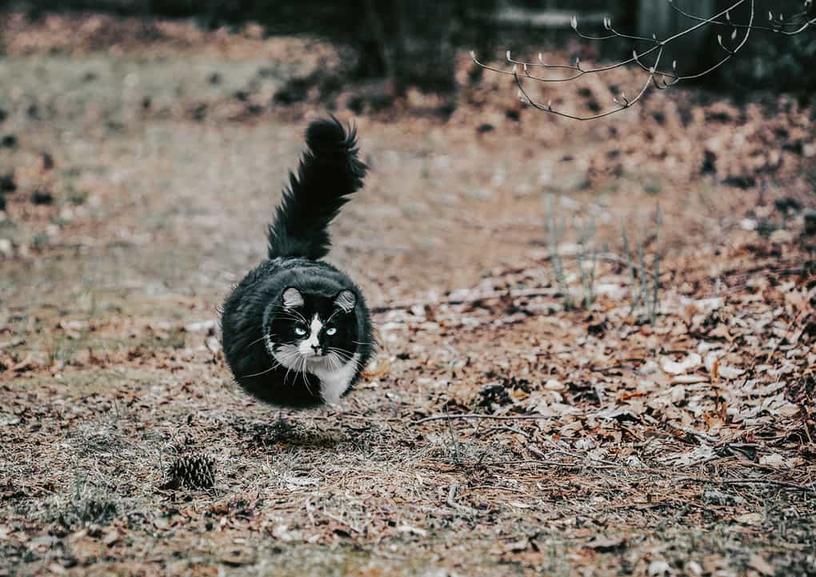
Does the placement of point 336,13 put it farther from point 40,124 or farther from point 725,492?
point 725,492

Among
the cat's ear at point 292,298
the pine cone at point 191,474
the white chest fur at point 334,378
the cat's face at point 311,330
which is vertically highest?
the cat's ear at point 292,298

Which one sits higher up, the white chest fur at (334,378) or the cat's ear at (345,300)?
the cat's ear at (345,300)

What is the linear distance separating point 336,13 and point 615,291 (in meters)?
9.36

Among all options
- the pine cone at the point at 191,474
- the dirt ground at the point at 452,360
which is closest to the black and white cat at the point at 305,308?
the dirt ground at the point at 452,360

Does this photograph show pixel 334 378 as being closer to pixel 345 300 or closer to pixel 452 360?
pixel 345 300

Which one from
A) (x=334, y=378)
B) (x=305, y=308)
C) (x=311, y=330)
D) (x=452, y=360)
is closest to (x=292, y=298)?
(x=305, y=308)

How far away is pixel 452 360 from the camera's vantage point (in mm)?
5602

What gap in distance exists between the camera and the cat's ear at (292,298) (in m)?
4.30

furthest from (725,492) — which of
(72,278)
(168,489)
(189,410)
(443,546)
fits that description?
(72,278)

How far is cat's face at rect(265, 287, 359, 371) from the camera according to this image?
4.32 m

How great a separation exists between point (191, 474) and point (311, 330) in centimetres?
91

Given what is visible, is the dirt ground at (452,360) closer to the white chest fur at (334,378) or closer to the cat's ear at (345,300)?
the white chest fur at (334,378)

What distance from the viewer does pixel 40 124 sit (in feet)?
41.0

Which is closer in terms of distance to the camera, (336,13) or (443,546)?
(443,546)
